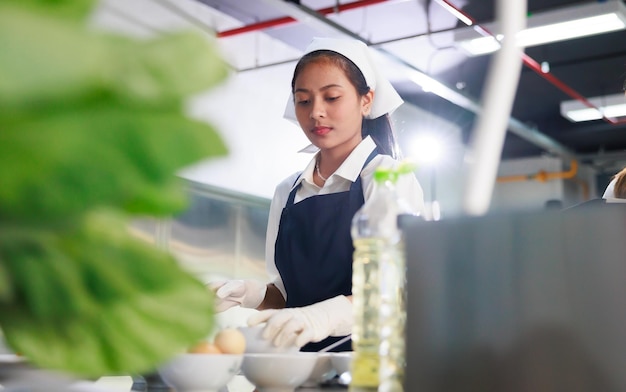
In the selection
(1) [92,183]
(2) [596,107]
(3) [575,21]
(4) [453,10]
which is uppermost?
(2) [596,107]

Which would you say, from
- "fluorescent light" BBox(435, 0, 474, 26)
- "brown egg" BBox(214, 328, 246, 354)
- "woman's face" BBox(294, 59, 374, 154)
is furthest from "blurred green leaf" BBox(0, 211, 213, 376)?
"fluorescent light" BBox(435, 0, 474, 26)

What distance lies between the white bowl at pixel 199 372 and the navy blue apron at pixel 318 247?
1.26 metres

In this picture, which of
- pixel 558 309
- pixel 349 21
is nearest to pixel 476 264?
pixel 558 309

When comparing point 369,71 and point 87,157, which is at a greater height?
point 369,71

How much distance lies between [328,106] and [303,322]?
1.16m

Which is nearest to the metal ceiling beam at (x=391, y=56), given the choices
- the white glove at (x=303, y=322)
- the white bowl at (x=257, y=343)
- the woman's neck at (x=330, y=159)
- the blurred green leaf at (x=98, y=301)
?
the woman's neck at (x=330, y=159)

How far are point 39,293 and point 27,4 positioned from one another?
74 mm

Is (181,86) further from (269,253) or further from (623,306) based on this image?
(269,253)

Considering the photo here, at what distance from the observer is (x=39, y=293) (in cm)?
19

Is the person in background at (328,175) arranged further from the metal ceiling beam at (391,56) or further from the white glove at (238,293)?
the metal ceiling beam at (391,56)

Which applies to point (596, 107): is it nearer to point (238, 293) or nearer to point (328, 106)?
point (328, 106)

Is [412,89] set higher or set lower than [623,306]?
higher

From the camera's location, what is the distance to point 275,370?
1.01 meters

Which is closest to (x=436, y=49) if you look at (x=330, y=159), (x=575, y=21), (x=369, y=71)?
(x=575, y=21)
